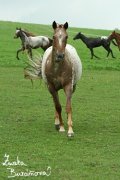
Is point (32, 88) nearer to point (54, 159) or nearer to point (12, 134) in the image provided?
point (12, 134)

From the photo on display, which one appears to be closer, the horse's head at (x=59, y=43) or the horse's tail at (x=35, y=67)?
the horse's head at (x=59, y=43)

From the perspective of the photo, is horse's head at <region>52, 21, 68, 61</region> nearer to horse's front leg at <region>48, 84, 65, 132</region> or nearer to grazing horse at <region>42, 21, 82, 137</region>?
grazing horse at <region>42, 21, 82, 137</region>

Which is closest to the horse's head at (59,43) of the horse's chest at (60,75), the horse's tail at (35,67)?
the horse's chest at (60,75)

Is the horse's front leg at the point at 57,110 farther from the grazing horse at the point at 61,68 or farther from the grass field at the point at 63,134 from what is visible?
the grass field at the point at 63,134

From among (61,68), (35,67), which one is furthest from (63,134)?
(35,67)

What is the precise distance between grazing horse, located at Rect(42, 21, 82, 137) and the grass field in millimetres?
648

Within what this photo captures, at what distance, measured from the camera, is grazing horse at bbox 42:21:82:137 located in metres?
9.48

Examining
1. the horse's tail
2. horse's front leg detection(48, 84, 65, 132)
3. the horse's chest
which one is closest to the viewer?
the horse's chest

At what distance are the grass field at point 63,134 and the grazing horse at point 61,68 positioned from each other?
0.65 metres

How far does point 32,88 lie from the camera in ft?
59.7

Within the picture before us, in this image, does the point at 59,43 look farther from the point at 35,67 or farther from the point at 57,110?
the point at 35,67

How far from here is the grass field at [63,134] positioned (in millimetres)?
7402

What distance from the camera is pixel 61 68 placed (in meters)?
9.99

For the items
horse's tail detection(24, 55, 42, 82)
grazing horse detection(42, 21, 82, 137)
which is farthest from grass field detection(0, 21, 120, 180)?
horse's tail detection(24, 55, 42, 82)
